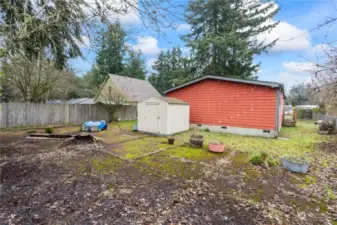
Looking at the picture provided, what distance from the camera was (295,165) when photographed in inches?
168

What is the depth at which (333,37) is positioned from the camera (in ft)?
9.80

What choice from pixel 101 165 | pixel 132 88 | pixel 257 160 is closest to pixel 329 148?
pixel 257 160

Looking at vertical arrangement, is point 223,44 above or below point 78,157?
above

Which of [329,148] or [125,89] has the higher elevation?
[125,89]

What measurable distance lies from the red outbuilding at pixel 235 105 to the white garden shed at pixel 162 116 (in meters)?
1.40

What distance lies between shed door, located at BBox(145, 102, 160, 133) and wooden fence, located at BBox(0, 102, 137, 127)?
6.16m

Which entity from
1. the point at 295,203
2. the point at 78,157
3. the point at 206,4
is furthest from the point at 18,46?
the point at 206,4

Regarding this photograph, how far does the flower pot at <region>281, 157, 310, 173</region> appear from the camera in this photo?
4.19m

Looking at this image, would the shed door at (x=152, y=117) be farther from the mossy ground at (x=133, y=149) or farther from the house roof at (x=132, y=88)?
the house roof at (x=132, y=88)

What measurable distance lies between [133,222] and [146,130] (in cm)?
714

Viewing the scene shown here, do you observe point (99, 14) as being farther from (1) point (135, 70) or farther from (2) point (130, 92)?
(1) point (135, 70)

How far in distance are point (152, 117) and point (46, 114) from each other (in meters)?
7.12

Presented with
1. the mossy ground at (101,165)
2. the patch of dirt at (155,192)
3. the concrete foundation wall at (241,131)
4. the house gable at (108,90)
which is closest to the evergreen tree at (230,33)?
the house gable at (108,90)

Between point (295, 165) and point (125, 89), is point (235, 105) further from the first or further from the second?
point (125, 89)
